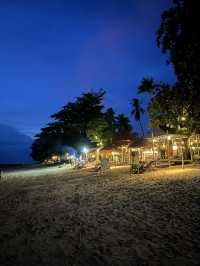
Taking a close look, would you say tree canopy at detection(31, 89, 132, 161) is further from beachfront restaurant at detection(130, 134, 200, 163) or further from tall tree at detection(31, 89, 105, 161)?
beachfront restaurant at detection(130, 134, 200, 163)

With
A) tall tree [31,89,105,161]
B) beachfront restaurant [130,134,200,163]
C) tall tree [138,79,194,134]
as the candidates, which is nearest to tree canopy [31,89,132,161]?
tall tree [31,89,105,161]

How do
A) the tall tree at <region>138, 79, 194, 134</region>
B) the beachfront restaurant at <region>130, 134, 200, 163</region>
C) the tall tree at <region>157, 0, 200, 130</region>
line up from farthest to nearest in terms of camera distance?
the beachfront restaurant at <region>130, 134, 200, 163</region> < the tall tree at <region>138, 79, 194, 134</region> < the tall tree at <region>157, 0, 200, 130</region>

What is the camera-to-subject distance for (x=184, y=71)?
10.1 m

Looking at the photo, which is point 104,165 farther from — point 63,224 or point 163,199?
point 63,224

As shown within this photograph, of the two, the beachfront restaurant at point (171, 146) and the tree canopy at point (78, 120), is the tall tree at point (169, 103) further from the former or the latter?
the tree canopy at point (78, 120)

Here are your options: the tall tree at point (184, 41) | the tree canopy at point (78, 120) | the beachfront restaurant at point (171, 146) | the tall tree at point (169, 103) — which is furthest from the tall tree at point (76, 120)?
the tall tree at point (184, 41)

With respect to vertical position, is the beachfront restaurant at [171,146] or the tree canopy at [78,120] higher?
the tree canopy at [78,120]

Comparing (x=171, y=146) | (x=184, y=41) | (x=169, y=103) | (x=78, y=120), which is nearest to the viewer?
(x=184, y=41)

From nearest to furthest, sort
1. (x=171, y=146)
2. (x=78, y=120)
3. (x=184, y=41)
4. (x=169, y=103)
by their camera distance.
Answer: (x=184, y=41), (x=169, y=103), (x=171, y=146), (x=78, y=120)

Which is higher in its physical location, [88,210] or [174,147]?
[174,147]

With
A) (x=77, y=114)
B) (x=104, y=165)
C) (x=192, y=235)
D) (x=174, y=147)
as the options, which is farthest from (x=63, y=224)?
(x=77, y=114)

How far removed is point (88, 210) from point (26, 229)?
96.8 inches

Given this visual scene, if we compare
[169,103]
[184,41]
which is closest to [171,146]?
[169,103]

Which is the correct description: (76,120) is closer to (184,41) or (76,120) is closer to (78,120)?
(78,120)
